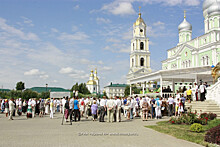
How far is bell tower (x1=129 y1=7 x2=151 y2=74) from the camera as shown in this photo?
293 feet

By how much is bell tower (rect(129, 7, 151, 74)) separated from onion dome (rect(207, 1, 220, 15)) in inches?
1539

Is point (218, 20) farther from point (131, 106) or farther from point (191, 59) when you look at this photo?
point (131, 106)

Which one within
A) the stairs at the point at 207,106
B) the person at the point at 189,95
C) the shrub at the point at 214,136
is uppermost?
the person at the point at 189,95

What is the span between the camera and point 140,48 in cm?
9038

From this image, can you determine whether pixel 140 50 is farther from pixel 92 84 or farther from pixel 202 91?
pixel 202 91

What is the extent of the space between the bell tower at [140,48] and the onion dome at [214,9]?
39.1 metres

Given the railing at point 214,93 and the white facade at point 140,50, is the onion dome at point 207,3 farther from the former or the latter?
the railing at point 214,93

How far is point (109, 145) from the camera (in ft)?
27.1

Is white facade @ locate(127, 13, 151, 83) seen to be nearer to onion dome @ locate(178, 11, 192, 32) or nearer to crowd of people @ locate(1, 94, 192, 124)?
onion dome @ locate(178, 11, 192, 32)

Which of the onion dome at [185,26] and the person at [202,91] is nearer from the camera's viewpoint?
the person at [202,91]

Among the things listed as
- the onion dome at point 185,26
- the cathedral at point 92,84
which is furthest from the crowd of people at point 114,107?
the cathedral at point 92,84

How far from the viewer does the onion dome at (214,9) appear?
50.4 m

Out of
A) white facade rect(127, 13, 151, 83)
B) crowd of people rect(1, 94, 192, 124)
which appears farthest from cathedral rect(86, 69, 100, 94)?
crowd of people rect(1, 94, 192, 124)

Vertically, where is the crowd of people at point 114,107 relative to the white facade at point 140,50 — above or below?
below
